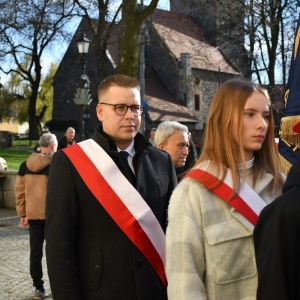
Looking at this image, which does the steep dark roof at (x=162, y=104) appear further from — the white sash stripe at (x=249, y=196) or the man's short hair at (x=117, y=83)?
the white sash stripe at (x=249, y=196)

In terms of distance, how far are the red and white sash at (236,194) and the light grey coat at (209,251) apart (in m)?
0.03

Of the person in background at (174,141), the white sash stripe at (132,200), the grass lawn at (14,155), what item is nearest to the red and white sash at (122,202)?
the white sash stripe at (132,200)

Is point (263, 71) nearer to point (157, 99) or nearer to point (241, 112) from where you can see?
point (157, 99)

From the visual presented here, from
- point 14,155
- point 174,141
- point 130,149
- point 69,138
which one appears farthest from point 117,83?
point 14,155

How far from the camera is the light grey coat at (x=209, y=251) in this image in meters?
2.46

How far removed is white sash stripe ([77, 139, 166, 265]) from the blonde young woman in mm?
696

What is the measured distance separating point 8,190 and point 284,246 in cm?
1314

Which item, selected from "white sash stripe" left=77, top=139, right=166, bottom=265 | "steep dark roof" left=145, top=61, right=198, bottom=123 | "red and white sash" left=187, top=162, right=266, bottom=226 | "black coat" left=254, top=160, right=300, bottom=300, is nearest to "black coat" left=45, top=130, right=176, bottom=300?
"white sash stripe" left=77, top=139, right=166, bottom=265

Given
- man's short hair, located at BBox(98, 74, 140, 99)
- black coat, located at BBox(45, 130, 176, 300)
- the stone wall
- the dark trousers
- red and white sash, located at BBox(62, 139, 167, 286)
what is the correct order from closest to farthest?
1. black coat, located at BBox(45, 130, 176, 300)
2. red and white sash, located at BBox(62, 139, 167, 286)
3. man's short hair, located at BBox(98, 74, 140, 99)
4. the dark trousers
5. the stone wall

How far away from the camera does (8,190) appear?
1451cm

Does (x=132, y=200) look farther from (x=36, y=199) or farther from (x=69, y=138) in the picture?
(x=69, y=138)

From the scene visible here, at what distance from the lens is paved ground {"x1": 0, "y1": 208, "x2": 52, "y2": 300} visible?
6961 millimetres

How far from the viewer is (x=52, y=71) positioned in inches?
2223

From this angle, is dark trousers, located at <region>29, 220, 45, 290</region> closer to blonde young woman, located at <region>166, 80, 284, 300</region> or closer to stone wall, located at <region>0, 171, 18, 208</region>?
blonde young woman, located at <region>166, 80, 284, 300</region>
